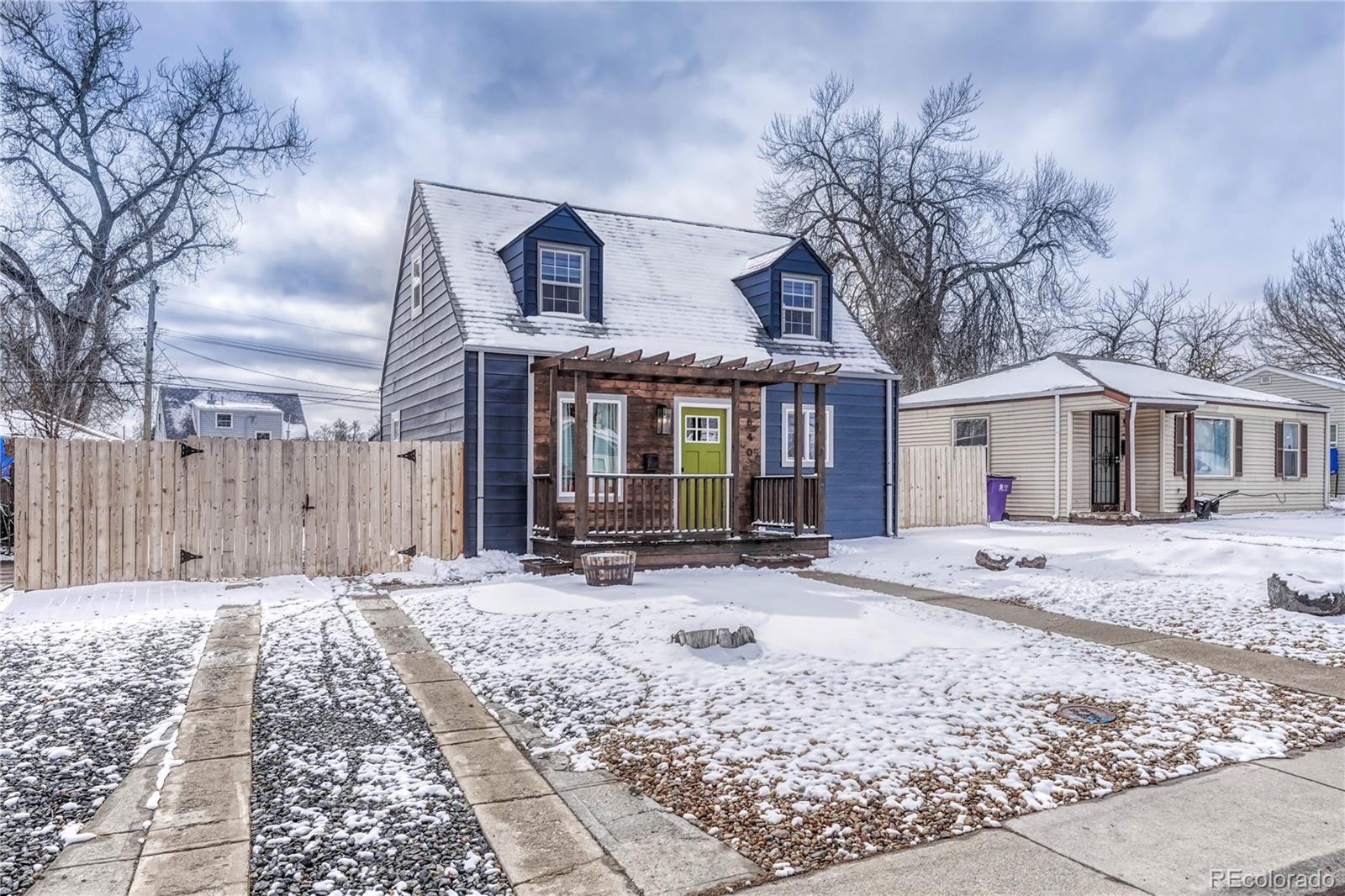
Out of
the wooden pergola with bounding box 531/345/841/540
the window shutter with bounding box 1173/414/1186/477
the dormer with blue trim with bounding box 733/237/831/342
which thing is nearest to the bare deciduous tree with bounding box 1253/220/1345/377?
the window shutter with bounding box 1173/414/1186/477

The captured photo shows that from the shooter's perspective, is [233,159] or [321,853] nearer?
[321,853]

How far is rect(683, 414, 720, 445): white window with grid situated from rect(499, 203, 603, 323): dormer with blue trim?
2.29 meters

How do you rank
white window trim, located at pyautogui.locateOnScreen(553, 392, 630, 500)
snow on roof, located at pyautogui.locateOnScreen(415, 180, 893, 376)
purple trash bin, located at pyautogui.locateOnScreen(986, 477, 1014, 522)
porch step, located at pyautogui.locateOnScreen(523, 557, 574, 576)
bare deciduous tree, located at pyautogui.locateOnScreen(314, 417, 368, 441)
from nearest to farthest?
porch step, located at pyautogui.locateOnScreen(523, 557, 574, 576) < white window trim, located at pyautogui.locateOnScreen(553, 392, 630, 500) < snow on roof, located at pyautogui.locateOnScreen(415, 180, 893, 376) < purple trash bin, located at pyautogui.locateOnScreen(986, 477, 1014, 522) < bare deciduous tree, located at pyautogui.locateOnScreen(314, 417, 368, 441)

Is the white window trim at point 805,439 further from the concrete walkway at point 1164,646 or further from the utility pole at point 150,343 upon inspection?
the utility pole at point 150,343

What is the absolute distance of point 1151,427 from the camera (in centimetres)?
1862

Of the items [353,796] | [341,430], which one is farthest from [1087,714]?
[341,430]

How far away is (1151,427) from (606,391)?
13712 millimetres

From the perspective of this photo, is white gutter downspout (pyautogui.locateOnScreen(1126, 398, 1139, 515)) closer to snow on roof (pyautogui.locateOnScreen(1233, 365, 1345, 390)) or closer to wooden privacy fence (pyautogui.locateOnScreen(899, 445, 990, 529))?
wooden privacy fence (pyautogui.locateOnScreen(899, 445, 990, 529))

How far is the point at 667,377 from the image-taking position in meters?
11.0

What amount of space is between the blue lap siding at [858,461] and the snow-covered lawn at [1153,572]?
687 mm

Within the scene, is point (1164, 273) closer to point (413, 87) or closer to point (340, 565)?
point (413, 87)

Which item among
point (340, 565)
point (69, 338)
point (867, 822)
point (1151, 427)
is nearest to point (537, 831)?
point (867, 822)

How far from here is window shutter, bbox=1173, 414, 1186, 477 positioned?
1850 centimetres

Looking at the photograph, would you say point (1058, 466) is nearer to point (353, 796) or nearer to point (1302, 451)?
point (1302, 451)
